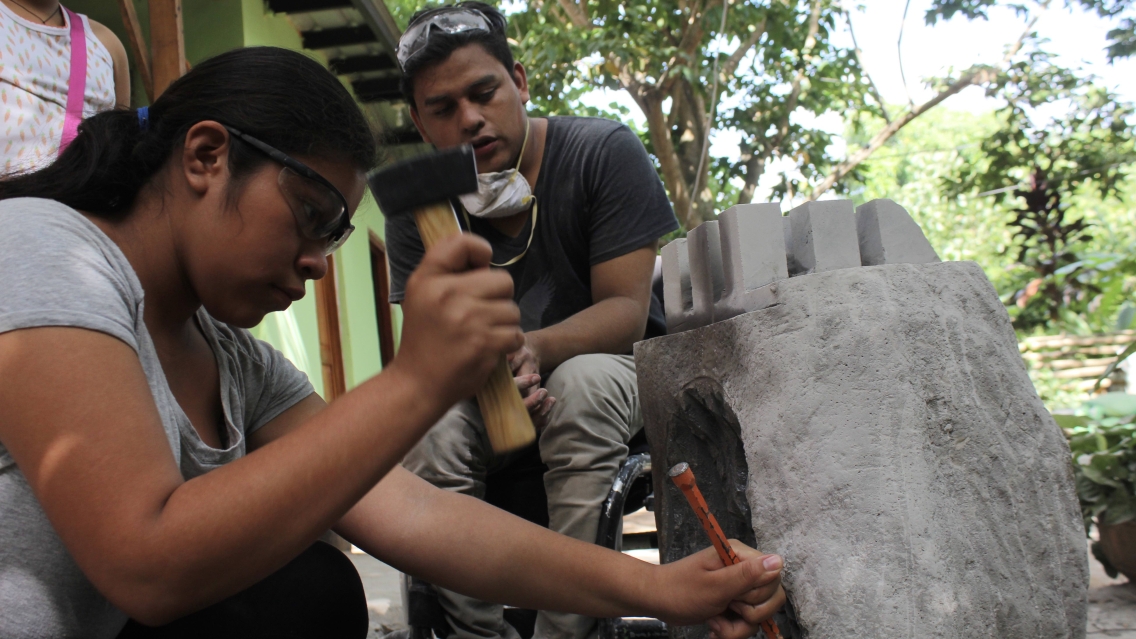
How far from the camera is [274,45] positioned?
3.94 m

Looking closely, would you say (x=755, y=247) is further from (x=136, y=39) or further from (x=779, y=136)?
(x=779, y=136)

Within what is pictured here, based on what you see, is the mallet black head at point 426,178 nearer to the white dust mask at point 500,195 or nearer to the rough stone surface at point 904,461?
the rough stone surface at point 904,461

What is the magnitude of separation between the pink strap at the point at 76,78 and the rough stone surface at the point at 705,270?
1616 mm

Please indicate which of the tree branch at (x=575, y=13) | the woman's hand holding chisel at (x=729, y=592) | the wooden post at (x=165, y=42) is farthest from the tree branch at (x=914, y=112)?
the woman's hand holding chisel at (x=729, y=592)

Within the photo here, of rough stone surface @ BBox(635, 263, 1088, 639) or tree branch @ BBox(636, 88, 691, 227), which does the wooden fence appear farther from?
rough stone surface @ BBox(635, 263, 1088, 639)

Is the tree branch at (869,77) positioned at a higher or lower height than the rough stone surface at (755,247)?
higher

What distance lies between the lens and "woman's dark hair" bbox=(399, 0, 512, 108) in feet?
7.59

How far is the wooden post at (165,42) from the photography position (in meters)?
3.86

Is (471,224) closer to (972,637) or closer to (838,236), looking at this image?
(838,236)

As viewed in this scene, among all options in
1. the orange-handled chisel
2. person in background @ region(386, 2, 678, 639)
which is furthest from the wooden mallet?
person in background @ region(386, 2, 678, 639)

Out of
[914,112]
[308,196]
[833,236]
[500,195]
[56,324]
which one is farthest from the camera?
[914,112]

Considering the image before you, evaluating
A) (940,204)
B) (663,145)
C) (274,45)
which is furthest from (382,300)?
(940,204)

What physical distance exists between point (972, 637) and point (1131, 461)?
97.3 inches

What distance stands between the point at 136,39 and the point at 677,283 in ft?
9.85
